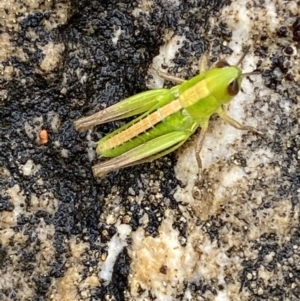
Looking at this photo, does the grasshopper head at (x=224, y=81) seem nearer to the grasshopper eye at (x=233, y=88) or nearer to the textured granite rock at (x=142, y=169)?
the grasshopper eye at (x=233, y=88)

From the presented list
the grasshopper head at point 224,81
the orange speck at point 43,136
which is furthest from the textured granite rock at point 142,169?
the grasshopper head at point 224,81

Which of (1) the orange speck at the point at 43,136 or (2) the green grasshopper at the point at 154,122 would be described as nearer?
(2) the green grasshopper at the point at 154,122

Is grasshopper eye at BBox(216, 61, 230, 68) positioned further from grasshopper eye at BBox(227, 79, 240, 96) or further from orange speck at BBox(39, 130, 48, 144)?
orange speck at BBox(39, 130, 48, 144)

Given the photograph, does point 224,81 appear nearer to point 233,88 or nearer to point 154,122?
point 233,88

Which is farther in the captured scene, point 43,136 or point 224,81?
point 43,136

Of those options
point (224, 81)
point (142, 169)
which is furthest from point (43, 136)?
point (224, 81)

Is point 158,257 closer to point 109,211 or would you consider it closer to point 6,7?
point 109,211

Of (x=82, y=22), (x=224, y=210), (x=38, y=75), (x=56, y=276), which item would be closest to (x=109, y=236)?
(x=56, y=276)
